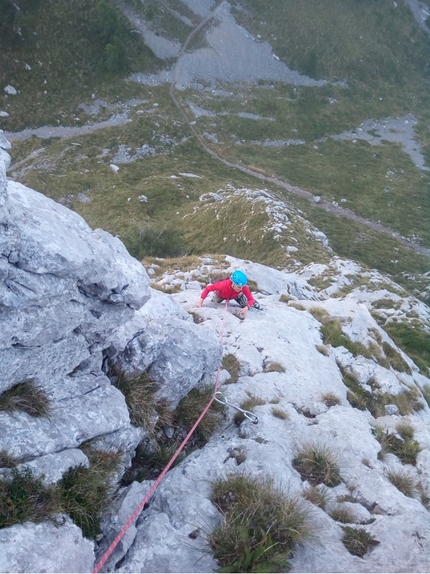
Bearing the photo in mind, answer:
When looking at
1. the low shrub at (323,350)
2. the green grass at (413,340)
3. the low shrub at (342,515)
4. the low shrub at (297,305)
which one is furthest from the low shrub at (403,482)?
the green grass at (413,340)

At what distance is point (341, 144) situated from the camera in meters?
81.2

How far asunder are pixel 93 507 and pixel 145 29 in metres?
86.3

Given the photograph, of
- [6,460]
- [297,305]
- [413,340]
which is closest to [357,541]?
[6,460]

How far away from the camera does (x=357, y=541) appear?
8867 mm

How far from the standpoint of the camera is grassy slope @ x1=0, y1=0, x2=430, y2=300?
175ft

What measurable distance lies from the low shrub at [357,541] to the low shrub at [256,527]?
0.84 m

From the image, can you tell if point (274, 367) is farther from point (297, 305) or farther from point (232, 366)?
point (297, 305)

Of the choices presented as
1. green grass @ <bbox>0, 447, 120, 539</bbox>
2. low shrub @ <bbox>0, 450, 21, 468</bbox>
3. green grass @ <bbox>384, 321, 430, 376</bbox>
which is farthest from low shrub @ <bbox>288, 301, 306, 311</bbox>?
low shrub @ <bbox>0, 450, 21, 468</bbox>

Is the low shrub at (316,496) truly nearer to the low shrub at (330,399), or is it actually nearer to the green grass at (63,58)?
the low shrub at (330,399)

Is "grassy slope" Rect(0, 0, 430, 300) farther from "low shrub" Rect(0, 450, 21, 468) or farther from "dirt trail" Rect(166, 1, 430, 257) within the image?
"low shrub" Rect(0, 450, 21, 468)

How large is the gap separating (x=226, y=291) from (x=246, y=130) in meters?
63.8

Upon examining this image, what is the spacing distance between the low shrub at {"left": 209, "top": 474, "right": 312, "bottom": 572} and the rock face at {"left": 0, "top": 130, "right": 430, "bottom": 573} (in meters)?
0.26

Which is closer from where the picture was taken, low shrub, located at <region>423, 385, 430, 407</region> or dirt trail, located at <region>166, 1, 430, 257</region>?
low shrub, located at <region>423, 385, 430, 407</region>

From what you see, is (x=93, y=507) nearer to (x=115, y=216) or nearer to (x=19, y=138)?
(x=115, y=216)
